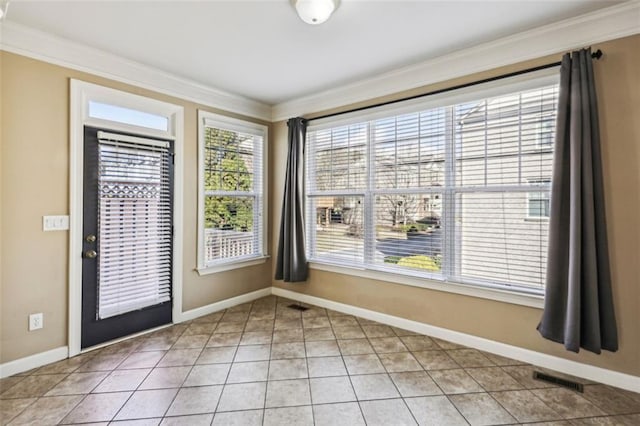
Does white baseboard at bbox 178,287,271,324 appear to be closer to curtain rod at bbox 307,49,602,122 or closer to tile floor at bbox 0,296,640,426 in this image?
tile floor at bbox 0,296,640,426

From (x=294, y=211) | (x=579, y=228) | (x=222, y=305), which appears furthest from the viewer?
(x=294, y=211)

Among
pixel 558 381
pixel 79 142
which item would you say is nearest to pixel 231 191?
pixel 79 142

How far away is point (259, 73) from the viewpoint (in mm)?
3279

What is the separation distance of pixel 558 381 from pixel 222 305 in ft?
11.0

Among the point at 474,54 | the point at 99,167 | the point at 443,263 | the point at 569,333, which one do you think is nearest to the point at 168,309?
the point at 99,167

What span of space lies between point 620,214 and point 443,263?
4.34 feet

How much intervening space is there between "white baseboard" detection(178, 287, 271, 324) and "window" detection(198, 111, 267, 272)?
0.46 meters

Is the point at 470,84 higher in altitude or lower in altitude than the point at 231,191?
higher

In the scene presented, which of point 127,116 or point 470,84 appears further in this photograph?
point 127,116

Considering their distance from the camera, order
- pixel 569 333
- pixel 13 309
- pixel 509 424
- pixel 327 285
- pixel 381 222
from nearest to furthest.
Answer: pixel 509 424 < pixel 569 333 < pixel 13 309 < pixel 381 222 < pixel 327 285

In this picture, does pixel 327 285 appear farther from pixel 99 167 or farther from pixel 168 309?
pixel 99 167

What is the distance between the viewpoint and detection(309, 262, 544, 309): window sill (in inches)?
102

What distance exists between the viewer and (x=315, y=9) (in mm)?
2059

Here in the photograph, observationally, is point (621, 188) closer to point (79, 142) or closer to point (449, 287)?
point (449, 287)
